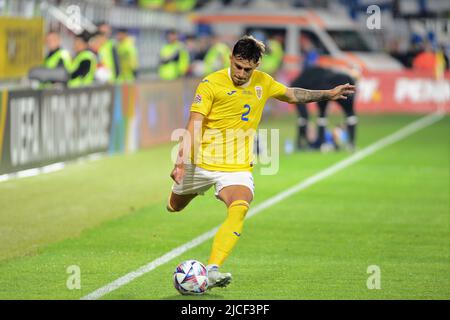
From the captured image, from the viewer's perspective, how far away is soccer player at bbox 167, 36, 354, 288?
924cm

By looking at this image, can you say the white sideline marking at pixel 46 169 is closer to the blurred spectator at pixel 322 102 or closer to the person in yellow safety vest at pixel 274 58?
the blurred spectator at pixel 322 102

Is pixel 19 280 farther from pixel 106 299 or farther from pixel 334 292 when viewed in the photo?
pixel 334 292

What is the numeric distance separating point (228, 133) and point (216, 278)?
1336 millimetres

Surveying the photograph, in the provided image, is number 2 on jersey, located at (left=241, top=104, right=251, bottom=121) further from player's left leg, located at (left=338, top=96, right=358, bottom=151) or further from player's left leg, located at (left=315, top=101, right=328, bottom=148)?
player's left leg, located at (left=338, top=96, right=358, bottom=151)

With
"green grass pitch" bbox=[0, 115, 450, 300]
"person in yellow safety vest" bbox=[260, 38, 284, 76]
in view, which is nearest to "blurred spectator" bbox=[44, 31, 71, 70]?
Result: "green grass pitch" bbox=[0, 115, 450, 300]

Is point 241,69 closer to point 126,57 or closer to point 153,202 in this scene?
point 153,202

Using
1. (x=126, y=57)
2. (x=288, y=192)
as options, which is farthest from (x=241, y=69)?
(x=126, y=57)

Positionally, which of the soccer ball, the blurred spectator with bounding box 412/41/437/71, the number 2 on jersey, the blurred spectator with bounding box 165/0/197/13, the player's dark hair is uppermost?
the blurred spectator with bounding box 165/0/197/13

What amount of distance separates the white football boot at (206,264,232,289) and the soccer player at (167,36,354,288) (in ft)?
0.29

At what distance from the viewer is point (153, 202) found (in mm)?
15359

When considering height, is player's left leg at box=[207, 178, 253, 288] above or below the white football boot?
above

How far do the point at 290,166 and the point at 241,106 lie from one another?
10.9 meters

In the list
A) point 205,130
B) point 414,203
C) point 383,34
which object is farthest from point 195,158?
point 383,34

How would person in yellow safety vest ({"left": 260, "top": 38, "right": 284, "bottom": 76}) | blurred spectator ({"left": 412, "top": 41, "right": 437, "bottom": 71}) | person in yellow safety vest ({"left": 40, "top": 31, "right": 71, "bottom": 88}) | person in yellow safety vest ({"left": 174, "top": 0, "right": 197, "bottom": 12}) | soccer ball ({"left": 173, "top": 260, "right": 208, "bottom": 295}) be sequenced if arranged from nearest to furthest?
soccer ball ({"left": 173, "top": 260, "right": 208, "bottom": 295}) → person in yellow safety vest ({"left": 40, "top": 31, "right": 71, "bottom": 88}) → person in yellow safety vest ({"left": 260, "top": 38, "right": 284, "bottom": 76}) → blurred spectator ({"left": 412, "top": 41, "right": 437, "bottom": 71}) → person in yellow safety vest ({"left": 174, "top": 0, "right": 197, "bottom": 12})
